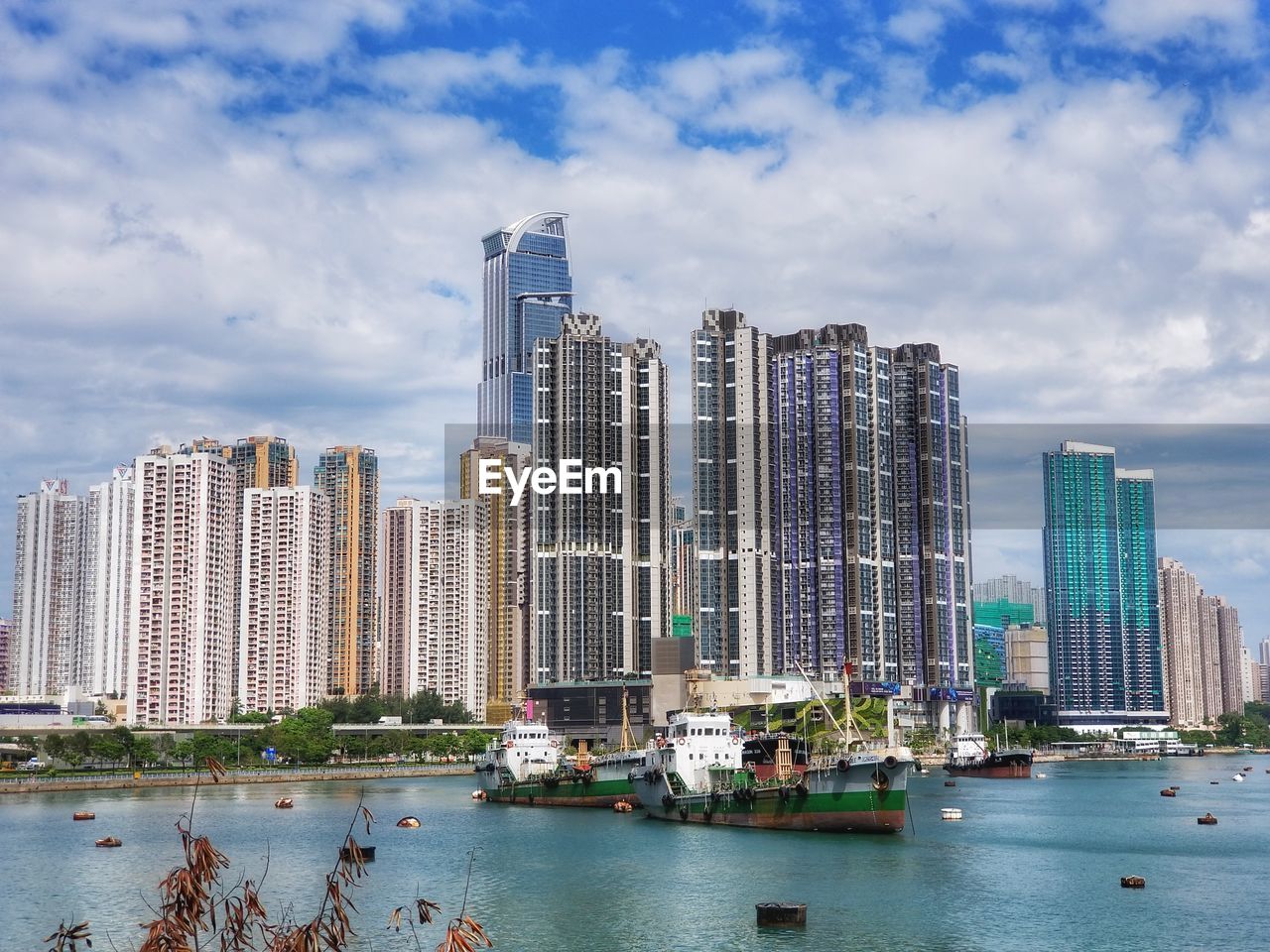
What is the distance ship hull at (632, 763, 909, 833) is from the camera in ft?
214

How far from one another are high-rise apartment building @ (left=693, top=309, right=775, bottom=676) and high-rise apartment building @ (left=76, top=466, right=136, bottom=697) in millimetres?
76414

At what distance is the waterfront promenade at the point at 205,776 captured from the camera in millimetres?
118312

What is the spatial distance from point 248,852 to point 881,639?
111 m

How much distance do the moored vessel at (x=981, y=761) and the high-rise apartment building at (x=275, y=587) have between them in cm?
8310

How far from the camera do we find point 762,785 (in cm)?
7138

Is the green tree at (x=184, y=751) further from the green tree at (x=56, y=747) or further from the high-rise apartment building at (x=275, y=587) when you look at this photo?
the high-rise apartment building at (x=275, y=587)

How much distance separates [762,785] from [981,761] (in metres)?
87.1


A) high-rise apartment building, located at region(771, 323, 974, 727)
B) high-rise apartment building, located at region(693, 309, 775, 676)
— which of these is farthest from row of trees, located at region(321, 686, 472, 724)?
high-rise apartment building, located at region(771, 323, 974, 727)

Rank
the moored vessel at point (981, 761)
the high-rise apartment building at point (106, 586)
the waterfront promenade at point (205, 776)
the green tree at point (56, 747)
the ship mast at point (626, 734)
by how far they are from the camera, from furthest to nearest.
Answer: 1. the high-rise apartment building at point (106, 586)
2. the moored vessel at point (981, 761)
3. the green tree at point (56, 747)
4. the waterfront promenade at point (205, 776)
5. the ship mast at point (626, 734)

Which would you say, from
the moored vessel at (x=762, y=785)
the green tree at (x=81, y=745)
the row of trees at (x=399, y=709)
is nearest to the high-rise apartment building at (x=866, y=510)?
the row of trees at (x=399, y=709)

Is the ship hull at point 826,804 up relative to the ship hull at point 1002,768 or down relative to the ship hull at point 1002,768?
up

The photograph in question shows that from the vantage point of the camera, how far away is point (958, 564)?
173250 mm

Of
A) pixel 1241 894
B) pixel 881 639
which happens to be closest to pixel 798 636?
pixel 881 639

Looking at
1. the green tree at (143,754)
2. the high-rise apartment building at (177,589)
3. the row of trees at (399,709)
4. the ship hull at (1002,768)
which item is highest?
the high-rise apartment building at (177,589)
